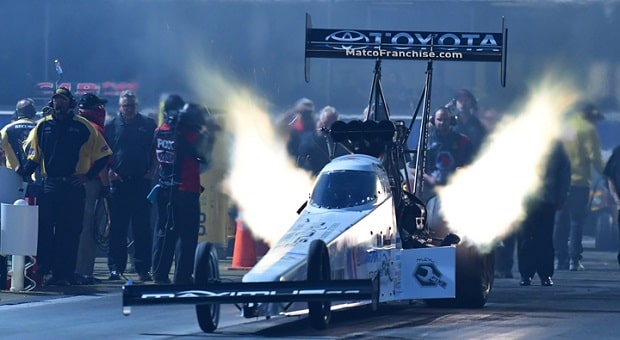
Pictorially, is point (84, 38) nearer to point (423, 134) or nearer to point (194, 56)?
point (194, 56)

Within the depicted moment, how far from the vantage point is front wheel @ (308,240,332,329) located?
13.1 metres

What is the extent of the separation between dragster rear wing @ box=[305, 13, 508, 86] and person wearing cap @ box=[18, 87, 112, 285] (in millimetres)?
2945

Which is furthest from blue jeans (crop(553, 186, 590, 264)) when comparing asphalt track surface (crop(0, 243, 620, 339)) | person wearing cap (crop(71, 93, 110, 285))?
person wearing cap (crop(71, 93, 110, 285))

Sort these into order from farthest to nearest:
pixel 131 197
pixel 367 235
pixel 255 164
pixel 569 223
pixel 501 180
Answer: pixel 569 223, pixel 131 197, pixel 255 164, pixel 501 180, pixel 367 235

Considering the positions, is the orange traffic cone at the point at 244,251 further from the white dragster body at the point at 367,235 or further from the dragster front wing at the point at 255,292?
the dragster front wing at the point at 255,292

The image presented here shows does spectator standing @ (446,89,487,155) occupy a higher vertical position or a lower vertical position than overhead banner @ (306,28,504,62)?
lower

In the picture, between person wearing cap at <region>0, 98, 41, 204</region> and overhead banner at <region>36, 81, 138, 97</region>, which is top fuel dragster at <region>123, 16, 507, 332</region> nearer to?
person wearing cap at <region>0, 98, 41, 204</region>

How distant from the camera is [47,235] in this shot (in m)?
18.5

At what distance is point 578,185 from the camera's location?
24531 millimetres

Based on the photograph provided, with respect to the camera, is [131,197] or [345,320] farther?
[131,197]

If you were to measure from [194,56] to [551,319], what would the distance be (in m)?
12.1

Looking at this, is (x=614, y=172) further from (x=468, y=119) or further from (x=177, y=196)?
(x=177, y=196)

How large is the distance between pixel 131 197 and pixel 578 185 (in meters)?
7.84

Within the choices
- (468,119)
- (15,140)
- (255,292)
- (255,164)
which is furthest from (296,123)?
(255,292)
